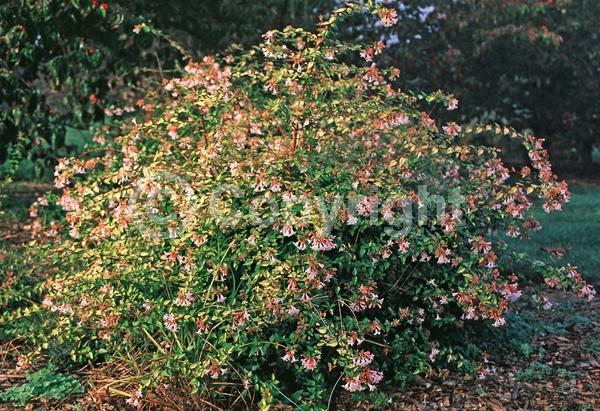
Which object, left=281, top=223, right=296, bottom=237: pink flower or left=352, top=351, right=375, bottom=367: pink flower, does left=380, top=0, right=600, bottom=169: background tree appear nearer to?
left=281, top=223, right=296, bottom=237: pink flower

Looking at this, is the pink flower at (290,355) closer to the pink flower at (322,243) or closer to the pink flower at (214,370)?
the pink flower at (214,370)

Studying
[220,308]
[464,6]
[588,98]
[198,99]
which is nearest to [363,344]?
[220,308]

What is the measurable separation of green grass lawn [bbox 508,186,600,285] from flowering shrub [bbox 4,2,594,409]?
1.52 metres

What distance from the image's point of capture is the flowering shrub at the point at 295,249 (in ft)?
12.3

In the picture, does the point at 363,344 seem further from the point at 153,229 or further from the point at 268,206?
the point at 153,229

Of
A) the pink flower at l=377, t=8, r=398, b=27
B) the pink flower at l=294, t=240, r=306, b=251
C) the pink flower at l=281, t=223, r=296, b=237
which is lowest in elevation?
the pink flower at l=294, t=240, r=306, b=251

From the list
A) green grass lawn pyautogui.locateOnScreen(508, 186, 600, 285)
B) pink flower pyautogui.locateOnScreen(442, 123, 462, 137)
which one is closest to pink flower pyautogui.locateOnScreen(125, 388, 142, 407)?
pink flower pyautogui.locateOnScreen(442, 123, 462, 137)

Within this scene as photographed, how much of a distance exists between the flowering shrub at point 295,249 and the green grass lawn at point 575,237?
1.52m

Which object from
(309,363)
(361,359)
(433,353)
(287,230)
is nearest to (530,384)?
(433,353)

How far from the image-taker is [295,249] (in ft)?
12.9

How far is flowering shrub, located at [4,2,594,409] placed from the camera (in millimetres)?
3740

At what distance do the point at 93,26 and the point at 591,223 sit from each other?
5.43m

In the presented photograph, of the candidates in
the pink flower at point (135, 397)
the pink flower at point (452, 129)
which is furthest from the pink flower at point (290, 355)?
the pink flower at point (452, 129)

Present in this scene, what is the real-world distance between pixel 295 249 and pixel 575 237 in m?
4.93
